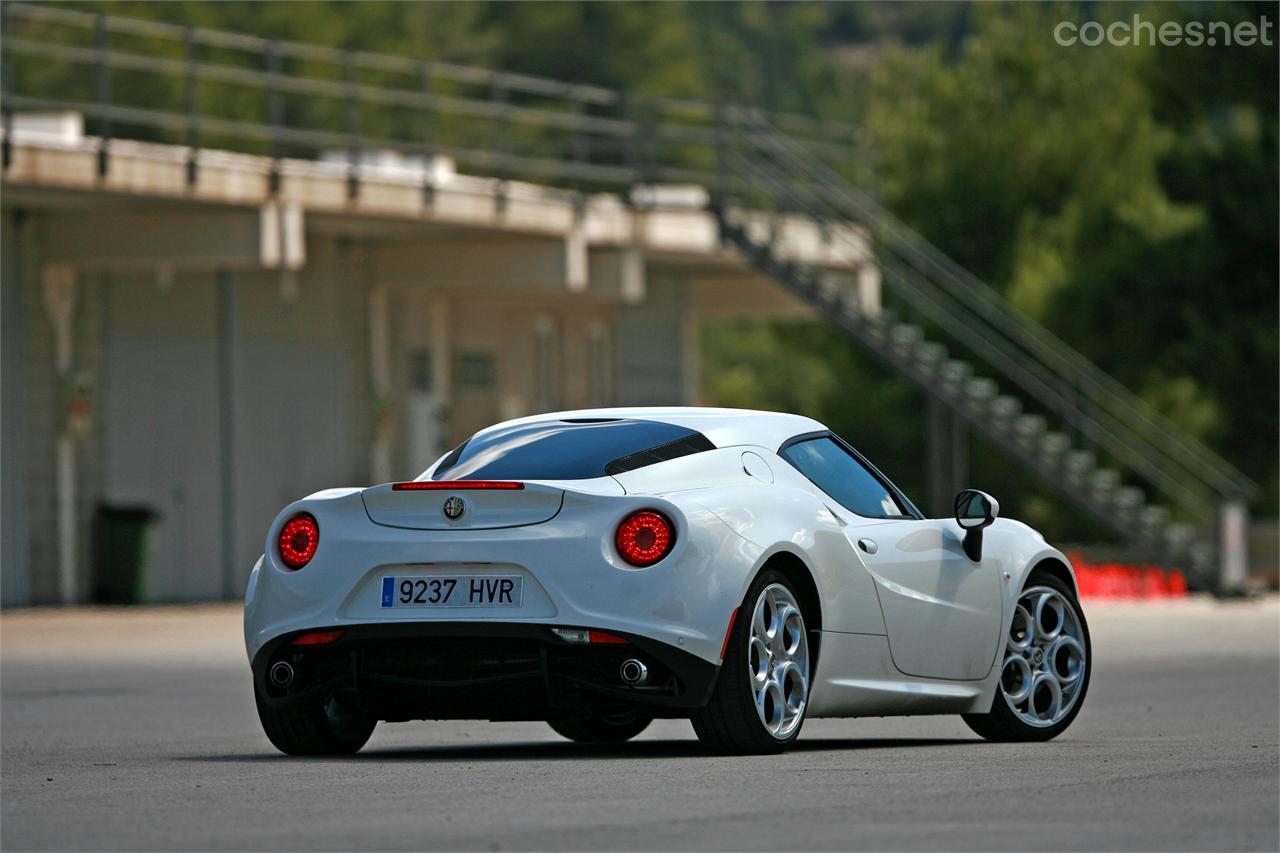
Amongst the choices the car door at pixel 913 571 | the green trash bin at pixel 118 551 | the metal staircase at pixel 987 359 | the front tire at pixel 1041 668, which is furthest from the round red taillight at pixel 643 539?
the metal staircase at pixel 987 359

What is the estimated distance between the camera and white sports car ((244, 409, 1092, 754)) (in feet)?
31.4

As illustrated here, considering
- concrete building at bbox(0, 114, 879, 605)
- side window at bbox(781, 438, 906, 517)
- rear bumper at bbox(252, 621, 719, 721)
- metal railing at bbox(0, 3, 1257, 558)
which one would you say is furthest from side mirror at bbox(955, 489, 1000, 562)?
concrete building at bbox(0, 114, 879, 605)

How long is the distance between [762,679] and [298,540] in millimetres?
1749

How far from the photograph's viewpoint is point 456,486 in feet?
32.1

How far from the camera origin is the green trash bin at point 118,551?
30172 millimetres

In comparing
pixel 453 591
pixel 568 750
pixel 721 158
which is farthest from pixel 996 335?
pixel 453 591

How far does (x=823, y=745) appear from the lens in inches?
430

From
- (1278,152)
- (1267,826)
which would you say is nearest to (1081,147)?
(1278,152)

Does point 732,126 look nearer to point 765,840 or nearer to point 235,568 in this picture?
point 235,568

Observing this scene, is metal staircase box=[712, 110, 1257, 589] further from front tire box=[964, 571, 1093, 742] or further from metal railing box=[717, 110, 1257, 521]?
front tire box=[964, 571, 1093, 742]

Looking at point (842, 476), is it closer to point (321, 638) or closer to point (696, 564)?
point (696, 564)

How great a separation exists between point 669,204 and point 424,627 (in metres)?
26.8

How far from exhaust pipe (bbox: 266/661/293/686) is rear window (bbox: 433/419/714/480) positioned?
100 cm

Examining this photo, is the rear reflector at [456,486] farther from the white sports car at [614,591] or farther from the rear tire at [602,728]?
the rear tire at [602,728]
